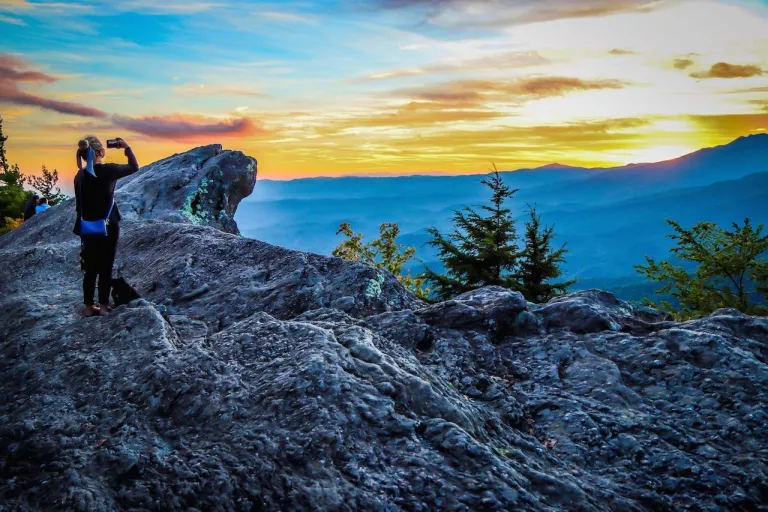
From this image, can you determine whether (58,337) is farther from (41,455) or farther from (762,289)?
(762,289)

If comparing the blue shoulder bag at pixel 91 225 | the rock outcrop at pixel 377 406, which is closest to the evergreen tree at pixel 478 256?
the rock outcrop at pixel 377 406

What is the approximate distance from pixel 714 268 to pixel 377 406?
41.7 metres

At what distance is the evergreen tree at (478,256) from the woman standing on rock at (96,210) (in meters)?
18.8

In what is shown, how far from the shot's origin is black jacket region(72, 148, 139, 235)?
9141mm

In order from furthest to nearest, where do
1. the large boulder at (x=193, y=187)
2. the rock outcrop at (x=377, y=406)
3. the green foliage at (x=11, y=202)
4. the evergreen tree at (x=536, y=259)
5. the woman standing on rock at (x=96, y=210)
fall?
1. the green foliage at (x=11, y=202)
2. the evergreen tree at (x=536, y=259)
3. the large boulder at (x=193, y=187)
4. the woman standing on rock at (x=96, y=210)
5. the rock outcrop at (x=377, y=406)

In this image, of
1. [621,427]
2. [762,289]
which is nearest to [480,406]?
[621,427]

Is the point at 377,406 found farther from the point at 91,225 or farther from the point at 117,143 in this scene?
the point at 117,143

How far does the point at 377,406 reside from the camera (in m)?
5.97

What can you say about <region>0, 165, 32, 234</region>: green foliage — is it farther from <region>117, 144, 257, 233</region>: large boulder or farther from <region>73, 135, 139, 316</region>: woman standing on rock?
<region>73, 135, 139, 316</region>: woman standing on rock

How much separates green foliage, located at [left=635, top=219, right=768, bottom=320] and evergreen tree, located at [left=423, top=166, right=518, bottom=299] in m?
13.5

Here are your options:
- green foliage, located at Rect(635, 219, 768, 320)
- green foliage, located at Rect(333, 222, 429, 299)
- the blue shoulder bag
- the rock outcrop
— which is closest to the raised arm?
the blue shoulder bag

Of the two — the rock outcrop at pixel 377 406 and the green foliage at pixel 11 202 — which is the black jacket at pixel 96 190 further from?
the green foliage at pixel 11 202

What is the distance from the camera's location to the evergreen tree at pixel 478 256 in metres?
27.8

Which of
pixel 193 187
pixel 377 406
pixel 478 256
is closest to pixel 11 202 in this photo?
pixel 193 187
